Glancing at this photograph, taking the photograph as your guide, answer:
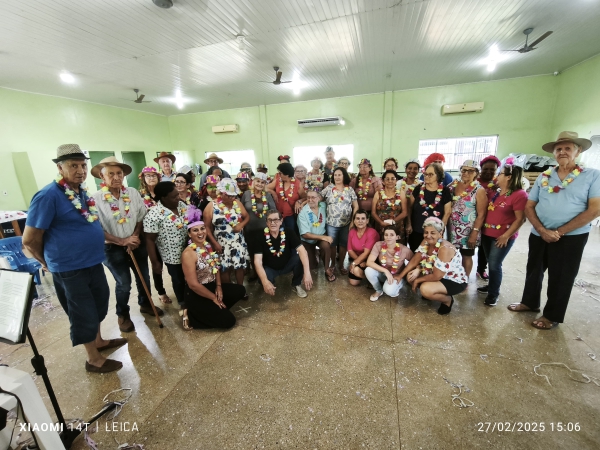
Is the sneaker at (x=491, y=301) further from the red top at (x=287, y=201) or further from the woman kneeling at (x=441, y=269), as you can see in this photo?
the red top at (x=287, y=201)

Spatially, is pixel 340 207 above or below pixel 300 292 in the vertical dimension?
above

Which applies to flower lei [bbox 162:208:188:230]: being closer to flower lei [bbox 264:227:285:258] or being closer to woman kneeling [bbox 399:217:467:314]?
flower lei [bbox 264:227:285:258]

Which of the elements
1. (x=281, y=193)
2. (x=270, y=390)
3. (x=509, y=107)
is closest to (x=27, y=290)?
(x=270, y=390)

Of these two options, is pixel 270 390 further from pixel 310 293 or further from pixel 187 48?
pixel 187 48

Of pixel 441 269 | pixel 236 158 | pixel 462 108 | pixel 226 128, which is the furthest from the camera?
pixel 236 158

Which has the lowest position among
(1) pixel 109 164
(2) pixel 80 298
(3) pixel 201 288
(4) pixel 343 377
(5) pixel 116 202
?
(4) pixel 343 377

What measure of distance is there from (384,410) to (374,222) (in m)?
2.42

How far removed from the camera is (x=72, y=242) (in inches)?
71.0

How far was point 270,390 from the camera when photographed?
1817 mm

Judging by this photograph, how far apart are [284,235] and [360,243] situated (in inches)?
38.9

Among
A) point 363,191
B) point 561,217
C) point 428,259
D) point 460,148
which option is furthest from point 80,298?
point 460,148

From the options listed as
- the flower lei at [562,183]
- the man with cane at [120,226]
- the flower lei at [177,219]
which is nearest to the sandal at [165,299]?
the man with cane at [120,226]

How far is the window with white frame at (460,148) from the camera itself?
7902mm

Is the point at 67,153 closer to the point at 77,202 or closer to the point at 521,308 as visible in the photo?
the point at 77,202
